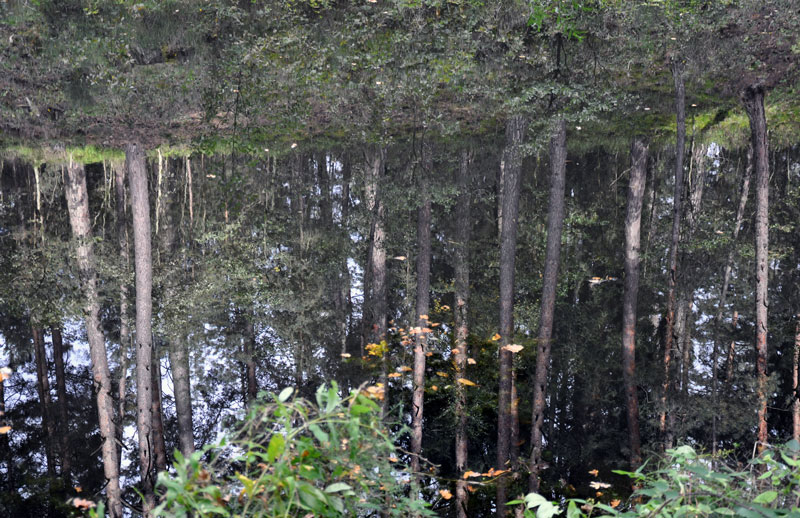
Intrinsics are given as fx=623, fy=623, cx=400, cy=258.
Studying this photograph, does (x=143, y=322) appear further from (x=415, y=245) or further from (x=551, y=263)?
(x=551, y=263)

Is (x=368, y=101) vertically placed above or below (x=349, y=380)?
above

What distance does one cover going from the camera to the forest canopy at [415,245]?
10.8m

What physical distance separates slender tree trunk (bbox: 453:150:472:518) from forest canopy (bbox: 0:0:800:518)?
0.06 m

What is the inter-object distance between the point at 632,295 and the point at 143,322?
30.9 ft

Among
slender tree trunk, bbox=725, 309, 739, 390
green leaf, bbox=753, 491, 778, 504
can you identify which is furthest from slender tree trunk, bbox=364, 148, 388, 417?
green leaf, bbox=753, 491, 778, 504

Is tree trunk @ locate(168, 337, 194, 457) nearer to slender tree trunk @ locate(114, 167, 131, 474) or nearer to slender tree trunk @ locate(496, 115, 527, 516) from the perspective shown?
slender tree trunk @ locate(114, 167, 131, 474)

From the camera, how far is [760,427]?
952 centimetres

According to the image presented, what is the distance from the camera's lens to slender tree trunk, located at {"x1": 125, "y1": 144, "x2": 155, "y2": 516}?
10.1 m

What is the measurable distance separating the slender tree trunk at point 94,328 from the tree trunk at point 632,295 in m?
8.34

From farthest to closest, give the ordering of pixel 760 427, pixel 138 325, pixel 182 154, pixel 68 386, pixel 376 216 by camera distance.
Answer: pixel 182 154
pixel 376 216
pixel 68 386
pixel 138 325
pixel 760 427

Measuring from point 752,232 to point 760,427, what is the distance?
237 inches

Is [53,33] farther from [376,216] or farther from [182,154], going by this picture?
[376,216]

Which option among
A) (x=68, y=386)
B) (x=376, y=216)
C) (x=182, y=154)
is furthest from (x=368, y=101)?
(x=68, y=386)

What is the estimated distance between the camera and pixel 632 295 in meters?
12.4
